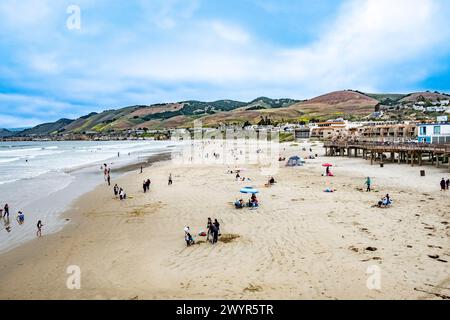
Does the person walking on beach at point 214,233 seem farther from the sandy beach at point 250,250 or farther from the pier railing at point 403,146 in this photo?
the pier railing at point 403,146

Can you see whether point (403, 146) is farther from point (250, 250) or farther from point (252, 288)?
point (252, 288)

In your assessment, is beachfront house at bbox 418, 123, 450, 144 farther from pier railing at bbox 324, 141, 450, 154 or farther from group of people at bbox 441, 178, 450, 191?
group of people at bbox 441, 178, 450, 191

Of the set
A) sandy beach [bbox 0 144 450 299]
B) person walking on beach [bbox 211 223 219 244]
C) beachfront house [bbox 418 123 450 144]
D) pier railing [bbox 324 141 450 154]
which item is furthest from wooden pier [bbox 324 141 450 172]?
person walking on beach [bbox 211 223 219 244]

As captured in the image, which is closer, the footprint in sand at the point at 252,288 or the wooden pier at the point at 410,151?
the footprint in sand at the point at 252,288

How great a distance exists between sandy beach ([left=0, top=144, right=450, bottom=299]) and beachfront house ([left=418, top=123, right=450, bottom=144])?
2062 cm

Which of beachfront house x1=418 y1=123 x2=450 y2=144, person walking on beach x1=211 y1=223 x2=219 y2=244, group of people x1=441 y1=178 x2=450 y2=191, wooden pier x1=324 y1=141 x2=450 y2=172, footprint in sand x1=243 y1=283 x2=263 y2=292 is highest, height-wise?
beachfront house x1=418 y1=123 x2=450 y2=144

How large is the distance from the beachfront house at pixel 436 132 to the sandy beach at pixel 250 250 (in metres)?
20.6

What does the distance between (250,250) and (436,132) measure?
36.3 meters

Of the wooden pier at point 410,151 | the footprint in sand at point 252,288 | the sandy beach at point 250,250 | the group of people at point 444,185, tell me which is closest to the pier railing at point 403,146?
the wooden pier at point 410,151

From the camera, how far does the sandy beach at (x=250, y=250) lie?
9492 mm

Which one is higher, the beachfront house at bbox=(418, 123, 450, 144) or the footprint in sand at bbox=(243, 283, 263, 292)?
the beachfront house at bbox=(418, 123, 450, 144)

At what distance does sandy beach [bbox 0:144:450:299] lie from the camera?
9.49m
